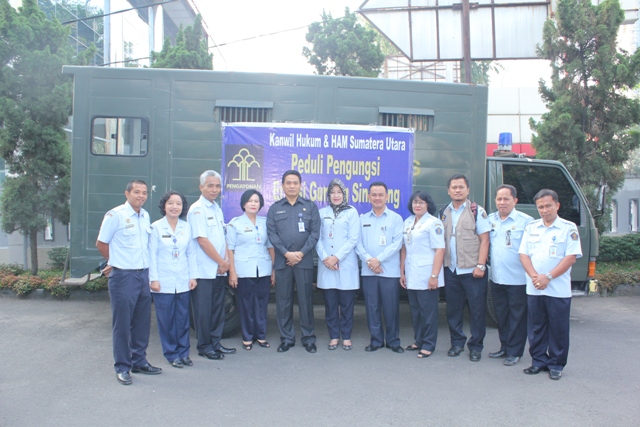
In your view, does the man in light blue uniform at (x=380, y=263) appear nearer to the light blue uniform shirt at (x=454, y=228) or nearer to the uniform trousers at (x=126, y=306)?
the light blue uniform shirt at (x=454, y=228)

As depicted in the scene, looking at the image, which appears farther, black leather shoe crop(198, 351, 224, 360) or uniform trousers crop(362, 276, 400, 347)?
uniform trousers crop(362, 276, 400, 347)

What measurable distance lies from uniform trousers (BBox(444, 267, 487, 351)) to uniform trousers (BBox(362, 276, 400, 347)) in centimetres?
52

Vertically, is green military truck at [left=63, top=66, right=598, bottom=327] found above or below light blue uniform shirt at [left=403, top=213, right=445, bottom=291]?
above

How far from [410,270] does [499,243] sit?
2.91 feet

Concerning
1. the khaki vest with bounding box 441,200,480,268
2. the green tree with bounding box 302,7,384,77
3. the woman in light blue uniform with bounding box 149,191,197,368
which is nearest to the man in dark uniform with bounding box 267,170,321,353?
the woman in light blue uniform with bounding box 149,191,197,368

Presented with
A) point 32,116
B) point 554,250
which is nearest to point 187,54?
point 32,116

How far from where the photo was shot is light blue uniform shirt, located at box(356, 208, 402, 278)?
549cm

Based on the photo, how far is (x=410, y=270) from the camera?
5.41 metres

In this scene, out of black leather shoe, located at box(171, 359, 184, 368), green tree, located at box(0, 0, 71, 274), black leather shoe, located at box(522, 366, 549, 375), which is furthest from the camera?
green tree, located at box(0, 0, 71, 274)

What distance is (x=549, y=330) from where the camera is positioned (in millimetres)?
4742

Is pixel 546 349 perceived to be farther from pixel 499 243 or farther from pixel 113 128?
pixel 113 128

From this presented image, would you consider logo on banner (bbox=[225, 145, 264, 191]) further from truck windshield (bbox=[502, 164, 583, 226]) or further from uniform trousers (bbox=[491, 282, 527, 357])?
truck windshield (bbox=[502, 164, 583, 226])

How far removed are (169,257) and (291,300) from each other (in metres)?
1.35

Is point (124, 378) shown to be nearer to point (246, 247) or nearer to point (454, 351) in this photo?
point (246, 247)
